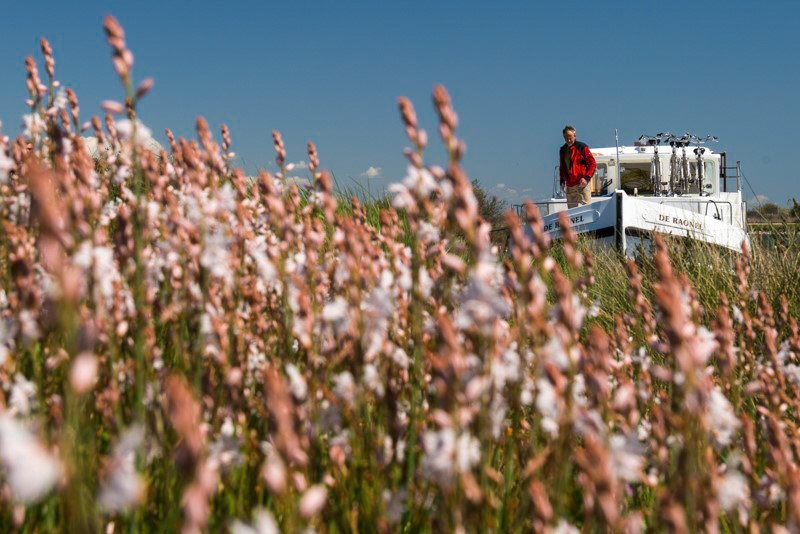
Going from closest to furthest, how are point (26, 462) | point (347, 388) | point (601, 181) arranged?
point (26, 462)
point (347, 388)
point (601, 181)

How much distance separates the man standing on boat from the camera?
539 inches

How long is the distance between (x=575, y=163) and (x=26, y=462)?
13584mm

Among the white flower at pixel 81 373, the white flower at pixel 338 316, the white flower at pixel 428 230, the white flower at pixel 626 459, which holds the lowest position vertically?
the white flower at pixel 626 459

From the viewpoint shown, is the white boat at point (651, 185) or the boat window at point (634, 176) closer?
the white boat at point (651, 185)

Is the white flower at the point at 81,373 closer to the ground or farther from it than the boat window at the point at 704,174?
closer to the ground

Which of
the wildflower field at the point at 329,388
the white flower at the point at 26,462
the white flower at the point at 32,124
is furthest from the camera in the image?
the white flower at the point at 32,124

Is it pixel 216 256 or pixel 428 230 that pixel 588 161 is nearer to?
pixel 428 230

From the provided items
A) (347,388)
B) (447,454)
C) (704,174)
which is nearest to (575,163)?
(704,174)

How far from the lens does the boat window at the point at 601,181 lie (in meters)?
17.5

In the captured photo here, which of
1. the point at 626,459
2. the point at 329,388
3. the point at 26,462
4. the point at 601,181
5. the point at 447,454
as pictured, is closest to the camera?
the point at 26,462

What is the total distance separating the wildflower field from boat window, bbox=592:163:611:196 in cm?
1502

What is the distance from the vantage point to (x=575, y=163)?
13.8 metres

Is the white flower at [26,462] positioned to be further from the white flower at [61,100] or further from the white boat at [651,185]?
the white boat at [651,185]

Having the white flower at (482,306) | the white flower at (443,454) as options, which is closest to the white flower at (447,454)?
the white flower at (443,454)
